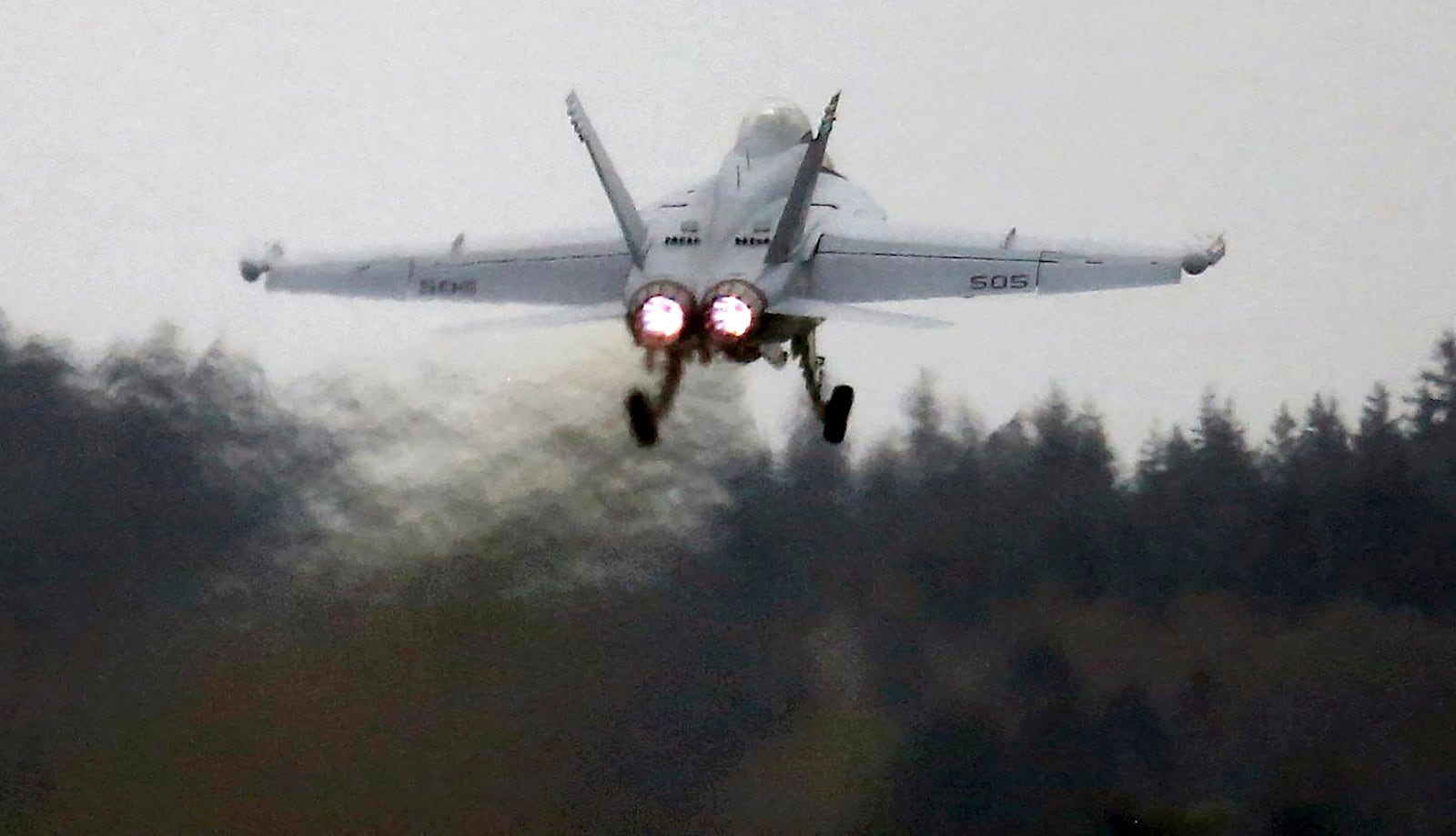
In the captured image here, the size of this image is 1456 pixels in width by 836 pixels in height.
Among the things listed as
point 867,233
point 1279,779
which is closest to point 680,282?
point 867,233

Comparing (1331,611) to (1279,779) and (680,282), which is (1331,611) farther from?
(680,282)

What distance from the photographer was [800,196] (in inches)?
1094

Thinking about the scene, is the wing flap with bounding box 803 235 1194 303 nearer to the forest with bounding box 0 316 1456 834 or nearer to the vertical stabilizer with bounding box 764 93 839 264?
the vertical stabilizer with bounding box 764 93 839 264

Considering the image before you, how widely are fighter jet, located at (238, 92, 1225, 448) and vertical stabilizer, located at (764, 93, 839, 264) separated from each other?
17 millimetres

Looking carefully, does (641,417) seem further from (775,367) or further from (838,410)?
(838,410)

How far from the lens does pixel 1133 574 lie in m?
34.6

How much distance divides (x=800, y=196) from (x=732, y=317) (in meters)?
1.33

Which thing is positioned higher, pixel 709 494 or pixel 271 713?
pixel 709 494

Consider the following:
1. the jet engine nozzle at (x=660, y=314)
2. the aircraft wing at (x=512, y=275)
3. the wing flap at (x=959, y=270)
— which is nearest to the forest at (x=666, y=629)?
the aircraft wing at (x=512, y=275)

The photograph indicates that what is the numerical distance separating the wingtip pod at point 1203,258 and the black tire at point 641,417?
194 inches

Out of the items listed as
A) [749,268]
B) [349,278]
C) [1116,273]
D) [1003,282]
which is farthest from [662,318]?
[349,278]

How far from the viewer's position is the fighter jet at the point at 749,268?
27.3m

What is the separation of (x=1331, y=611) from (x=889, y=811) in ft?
17.3

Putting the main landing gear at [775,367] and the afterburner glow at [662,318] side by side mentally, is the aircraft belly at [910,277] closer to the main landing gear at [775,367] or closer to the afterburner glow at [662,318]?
the main landing gear at [775,367]
